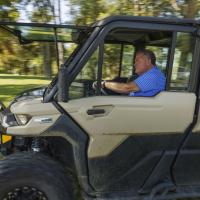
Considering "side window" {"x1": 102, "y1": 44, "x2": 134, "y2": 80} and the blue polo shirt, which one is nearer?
the blue polo shirt

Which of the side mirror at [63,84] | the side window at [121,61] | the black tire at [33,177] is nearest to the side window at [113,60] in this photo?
the side window at [121,61]

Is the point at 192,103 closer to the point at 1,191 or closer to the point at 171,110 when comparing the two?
the point at 171,110

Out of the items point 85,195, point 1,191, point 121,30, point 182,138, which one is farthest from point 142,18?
point 1,191

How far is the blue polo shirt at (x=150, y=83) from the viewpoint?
4.05 metres

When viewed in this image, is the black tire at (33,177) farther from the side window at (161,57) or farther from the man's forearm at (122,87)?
the side window at (161,57)

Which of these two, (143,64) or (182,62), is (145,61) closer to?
(143,64)

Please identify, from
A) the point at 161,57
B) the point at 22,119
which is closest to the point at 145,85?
the point at 161,57

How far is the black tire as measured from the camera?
3.69m

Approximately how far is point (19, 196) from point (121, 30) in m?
1.81

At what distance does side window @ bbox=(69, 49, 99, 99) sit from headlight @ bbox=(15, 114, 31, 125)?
17.3 inches

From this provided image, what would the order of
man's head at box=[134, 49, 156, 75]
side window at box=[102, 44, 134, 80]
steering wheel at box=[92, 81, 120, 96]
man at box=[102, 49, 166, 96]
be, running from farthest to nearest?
side window at box=[102, 44, 134, 80] → man's head at box=[134, 49, 156, 75] → man at box=[102, 49, 166, 96] → steering wheel at box=[92, 81, 120, 96]

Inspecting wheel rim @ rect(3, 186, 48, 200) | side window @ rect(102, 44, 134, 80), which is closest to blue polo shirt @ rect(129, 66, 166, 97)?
side window @ rect(102, 44, 134, 80)

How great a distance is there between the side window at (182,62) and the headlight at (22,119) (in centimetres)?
141

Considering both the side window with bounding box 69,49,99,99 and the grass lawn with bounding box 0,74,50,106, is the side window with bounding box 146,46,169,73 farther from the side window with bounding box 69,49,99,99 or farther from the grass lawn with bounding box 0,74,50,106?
the grass lawn with bounding box 0,74,50,106
